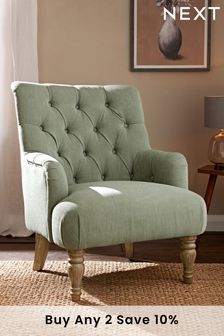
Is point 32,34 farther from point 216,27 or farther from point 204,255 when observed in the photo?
point 204,255

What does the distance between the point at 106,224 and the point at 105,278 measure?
21.6 inches

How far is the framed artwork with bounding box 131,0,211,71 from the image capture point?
441cm

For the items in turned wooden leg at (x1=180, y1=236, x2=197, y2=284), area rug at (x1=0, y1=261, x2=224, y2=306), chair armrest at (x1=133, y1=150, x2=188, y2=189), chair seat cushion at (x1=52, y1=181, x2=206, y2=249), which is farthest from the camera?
chair armrest at (x1=133, y1=150, x2=188, y2=189)

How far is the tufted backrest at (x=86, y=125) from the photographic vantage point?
3363 mm

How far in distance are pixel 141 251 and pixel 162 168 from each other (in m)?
0.80

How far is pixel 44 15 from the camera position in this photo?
4.41 metres

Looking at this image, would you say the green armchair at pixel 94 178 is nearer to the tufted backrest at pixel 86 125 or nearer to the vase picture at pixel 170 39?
the tufted backrest at pixel 86 125

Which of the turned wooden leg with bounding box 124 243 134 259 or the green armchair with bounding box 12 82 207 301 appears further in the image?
the turned wooden leg with bounding box 124 243 134 259

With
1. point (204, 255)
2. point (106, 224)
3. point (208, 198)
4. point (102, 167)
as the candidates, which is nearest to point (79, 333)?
point (106, 224)

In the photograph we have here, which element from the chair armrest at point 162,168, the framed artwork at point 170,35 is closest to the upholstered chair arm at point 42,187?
the chair armrest at point 162,168

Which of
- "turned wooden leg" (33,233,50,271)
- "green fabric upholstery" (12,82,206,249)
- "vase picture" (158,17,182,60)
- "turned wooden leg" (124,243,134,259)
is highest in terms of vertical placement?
"vase picture" (158,17,182,60)

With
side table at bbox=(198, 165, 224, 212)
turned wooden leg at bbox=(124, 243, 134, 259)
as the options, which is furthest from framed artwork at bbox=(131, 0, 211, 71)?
turned wooden leg at bbox=(124, 243, 134, 259)

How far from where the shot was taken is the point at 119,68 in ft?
14.7

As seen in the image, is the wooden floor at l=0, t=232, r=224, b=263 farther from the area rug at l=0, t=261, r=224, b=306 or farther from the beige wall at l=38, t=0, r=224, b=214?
the beige wall at l=38, t=0, r=224, b=214
